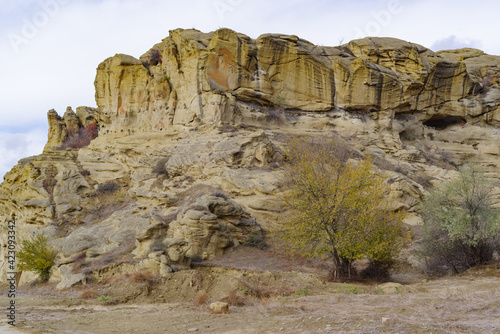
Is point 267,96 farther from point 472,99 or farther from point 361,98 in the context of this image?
point 472,99

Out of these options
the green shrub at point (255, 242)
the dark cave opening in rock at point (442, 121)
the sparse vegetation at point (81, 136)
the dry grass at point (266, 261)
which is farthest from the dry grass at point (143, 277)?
the dark cave opening in rock at point (442, 121)

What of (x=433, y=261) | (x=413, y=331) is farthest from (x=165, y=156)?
(x=413, y=331)

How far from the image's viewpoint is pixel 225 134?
2689cm

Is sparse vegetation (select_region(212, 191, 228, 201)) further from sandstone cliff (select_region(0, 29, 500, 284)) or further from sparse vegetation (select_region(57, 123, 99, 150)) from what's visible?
sparse vegetation (select_region(57, 123, 99, 150))

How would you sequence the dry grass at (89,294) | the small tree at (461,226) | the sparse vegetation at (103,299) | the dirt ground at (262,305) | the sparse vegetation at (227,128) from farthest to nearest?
the sparse vegetation at (227,128)
the small tree at (461,226)
the dry grass at (89,294)
the sparse vegetation at (103,299)
the dirt ground at (262,305)

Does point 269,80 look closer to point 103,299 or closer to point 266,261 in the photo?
point 266,261

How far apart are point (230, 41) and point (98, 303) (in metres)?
22.2

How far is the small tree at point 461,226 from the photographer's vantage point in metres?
14.5

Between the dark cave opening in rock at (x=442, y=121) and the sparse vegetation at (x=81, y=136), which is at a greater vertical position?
the dark cave opening in rock at (x=442, y=121)

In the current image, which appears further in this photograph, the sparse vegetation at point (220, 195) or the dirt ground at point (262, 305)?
the sparse vegetation at point (220, 195)

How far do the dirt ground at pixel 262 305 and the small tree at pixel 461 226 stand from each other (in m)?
1.05

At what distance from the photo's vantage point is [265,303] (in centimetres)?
1084

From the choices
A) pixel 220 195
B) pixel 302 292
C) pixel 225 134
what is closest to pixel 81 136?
pixel 225 134

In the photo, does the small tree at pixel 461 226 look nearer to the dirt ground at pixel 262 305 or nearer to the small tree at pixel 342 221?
the dirt ground at pixel 262 305
